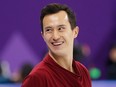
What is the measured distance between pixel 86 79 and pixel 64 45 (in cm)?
38

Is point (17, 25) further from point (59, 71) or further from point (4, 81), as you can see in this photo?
point (59, 71)

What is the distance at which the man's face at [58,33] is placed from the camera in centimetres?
250

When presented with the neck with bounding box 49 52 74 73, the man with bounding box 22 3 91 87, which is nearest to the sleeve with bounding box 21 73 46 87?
the man with bounding box 22 3 91 87

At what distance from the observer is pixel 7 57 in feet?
25.0

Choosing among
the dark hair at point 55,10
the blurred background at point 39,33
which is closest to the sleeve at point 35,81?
the dark hair at point 55,10

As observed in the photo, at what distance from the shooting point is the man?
248 centimetres

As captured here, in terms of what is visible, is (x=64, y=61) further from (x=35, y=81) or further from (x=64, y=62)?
(x=35, y=81)

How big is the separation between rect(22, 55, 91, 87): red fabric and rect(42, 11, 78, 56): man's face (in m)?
0.08

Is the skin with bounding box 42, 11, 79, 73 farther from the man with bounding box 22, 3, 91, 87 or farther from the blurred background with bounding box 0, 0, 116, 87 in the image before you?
the blurred background with bounding box 0, 0, 116, 87

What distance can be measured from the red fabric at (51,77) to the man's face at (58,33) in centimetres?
8

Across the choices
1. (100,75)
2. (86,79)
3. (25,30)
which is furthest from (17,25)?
(86,79)

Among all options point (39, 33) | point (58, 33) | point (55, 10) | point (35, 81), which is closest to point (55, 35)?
point (58, 33)

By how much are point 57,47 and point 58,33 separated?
9cm

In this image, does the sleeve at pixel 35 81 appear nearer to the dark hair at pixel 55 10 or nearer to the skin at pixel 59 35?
the skin at pixel 59 35
